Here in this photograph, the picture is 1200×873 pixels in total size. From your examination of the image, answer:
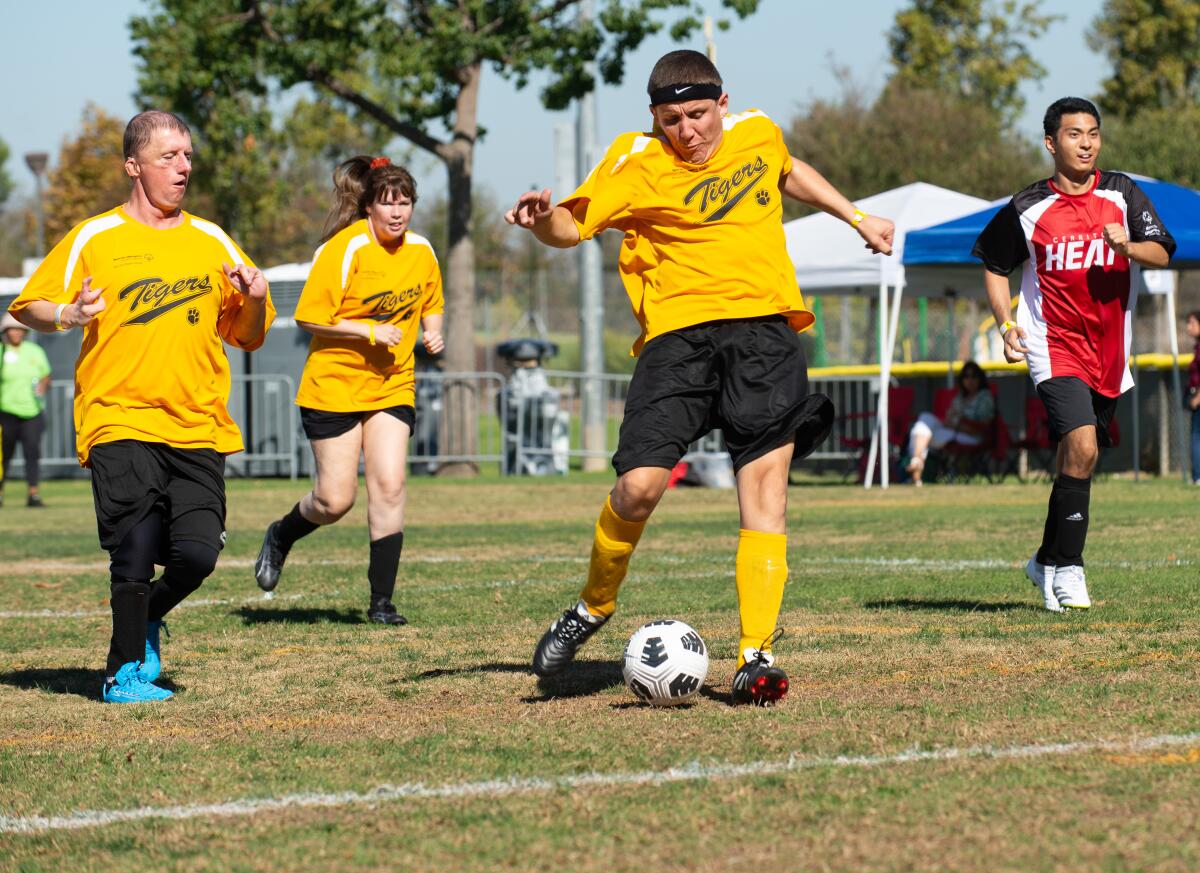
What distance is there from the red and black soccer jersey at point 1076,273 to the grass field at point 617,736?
Answer: 1.04 m

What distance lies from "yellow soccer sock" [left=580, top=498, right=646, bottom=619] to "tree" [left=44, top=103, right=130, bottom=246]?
1884 inches

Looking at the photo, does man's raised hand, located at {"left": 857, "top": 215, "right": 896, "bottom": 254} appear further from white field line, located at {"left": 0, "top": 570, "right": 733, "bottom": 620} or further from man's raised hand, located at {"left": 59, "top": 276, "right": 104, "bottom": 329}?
white field line, located at {"left": 0, "top": 570, "right": 733, "bottom": 620}

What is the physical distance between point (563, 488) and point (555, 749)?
51.2 feet

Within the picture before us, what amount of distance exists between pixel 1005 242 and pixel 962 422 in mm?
12435

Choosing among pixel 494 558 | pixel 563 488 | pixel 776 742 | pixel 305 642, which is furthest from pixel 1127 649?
pixel 563 488

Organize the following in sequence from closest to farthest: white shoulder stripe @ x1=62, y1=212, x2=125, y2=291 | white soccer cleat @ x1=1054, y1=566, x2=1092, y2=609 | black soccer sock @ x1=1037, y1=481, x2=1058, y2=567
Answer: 1. white shoulder stripe @ x1=62, y1=212, x2=125, y2=291
2. white soccer cleat @ x1=1054, y1=566, x2=1092, y2=609
3. black soccer sock @ x1=1037, y1=481, x2=1058, y2=567

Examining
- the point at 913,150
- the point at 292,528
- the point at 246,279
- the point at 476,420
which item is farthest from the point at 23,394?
the point at 913,150

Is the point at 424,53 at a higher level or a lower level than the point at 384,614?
higher

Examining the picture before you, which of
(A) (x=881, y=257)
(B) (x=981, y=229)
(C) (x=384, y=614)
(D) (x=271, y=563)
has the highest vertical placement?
(B) (x=981, y=229)

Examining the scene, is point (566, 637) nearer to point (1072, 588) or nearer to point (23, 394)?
point (1072, 588)

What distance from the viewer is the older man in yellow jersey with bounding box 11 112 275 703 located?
5.95 m

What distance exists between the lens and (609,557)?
5602mm

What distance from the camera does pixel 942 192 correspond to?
19875 millimetres

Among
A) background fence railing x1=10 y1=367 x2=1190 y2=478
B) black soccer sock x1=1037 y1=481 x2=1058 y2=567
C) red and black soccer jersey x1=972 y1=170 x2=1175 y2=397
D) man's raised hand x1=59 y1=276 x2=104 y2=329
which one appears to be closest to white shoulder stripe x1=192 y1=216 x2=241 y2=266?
man's raised hand x1=59 y1=276 x2=104 y2=329
